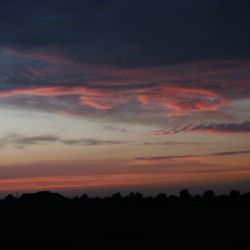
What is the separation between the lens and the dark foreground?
30.0m

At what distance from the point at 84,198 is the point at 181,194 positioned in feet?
39.0

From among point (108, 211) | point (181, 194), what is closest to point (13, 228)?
point (108, 211)

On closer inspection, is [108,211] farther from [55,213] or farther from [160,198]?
[160,198]

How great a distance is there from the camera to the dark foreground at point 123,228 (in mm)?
29969

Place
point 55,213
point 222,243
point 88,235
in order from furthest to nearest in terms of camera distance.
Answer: point 55,213
point 88,235
point 222,243

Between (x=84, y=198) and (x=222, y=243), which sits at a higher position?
(x=84, y=198)

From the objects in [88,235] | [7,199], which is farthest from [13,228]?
[7,199]

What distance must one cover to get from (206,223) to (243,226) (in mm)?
3366

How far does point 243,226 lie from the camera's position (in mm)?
36188

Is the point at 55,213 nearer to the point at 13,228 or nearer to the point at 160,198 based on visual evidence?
the point at 13,228

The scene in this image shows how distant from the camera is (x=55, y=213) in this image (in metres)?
42.3

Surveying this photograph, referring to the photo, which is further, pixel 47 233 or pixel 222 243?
pixel 47 233

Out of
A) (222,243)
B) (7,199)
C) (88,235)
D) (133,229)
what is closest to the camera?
(222,243)

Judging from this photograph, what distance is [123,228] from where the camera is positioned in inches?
1404
